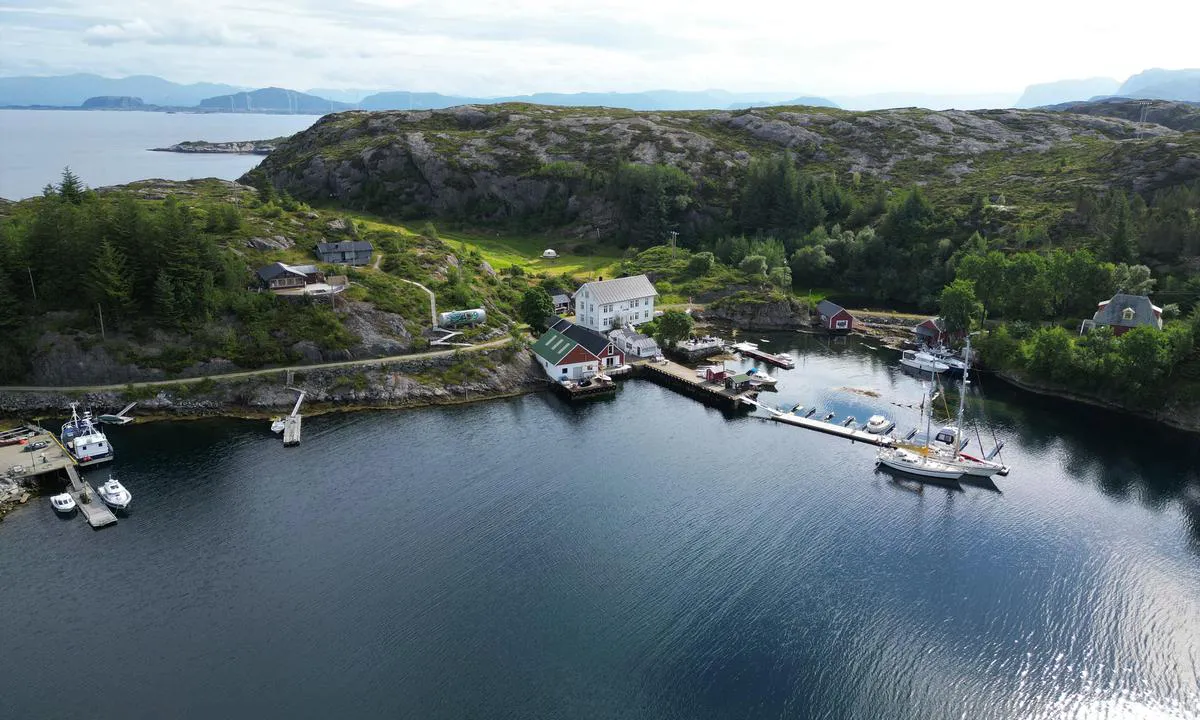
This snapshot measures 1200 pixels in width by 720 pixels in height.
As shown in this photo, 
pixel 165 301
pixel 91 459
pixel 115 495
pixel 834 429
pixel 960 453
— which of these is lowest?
pixel 960 453

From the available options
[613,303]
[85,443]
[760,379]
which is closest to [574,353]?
[613,303]

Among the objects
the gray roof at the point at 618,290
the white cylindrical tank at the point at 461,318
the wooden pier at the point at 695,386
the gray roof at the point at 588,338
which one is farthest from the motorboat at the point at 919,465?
the white cylindrical tank at the point at 461,318

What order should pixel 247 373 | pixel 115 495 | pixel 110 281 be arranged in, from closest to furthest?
pixel 115 495 → pixel 110 281 → pixel 247 373

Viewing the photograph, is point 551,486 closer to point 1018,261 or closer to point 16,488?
point 16,488

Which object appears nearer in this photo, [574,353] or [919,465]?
[919,465]

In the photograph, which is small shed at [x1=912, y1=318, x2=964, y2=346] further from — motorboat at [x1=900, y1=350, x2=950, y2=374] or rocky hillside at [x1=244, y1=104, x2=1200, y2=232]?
rocky hillside at [x1=244, y1=104, x2=1200, y2=232]

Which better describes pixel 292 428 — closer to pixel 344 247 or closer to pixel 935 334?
pixel 344 247
